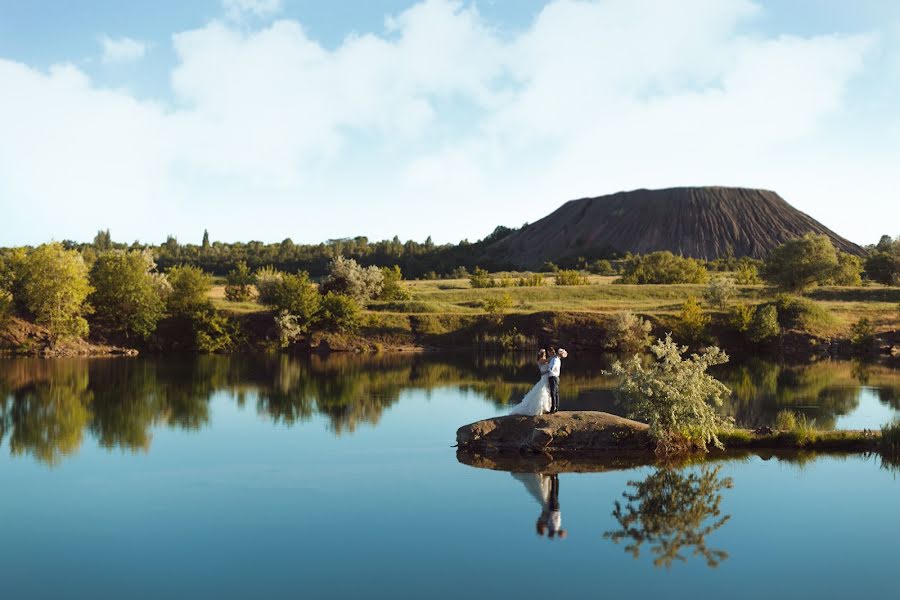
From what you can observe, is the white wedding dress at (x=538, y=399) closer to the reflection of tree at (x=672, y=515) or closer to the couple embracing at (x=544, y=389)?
the couple embracing at (x=544, y=389)

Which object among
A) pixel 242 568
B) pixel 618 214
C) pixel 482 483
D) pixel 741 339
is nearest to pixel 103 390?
pixel 482 483

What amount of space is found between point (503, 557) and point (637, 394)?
934cm

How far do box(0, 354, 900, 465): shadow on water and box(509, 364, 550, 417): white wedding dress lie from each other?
6.53 metres

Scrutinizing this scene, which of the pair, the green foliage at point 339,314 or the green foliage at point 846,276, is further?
the green foliage at point 846,276

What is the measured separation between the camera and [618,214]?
567 ft

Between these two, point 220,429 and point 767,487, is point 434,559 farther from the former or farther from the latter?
point 220,429

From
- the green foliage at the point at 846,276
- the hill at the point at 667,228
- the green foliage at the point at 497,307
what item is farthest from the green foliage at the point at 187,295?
the hill at the point at 667,228

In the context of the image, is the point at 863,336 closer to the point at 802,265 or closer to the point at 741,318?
the point at 741,318

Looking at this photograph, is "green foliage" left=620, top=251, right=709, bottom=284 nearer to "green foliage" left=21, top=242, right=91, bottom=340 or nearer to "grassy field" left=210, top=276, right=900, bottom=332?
"grassy field" left=210, top=276, right=900, bottom=332

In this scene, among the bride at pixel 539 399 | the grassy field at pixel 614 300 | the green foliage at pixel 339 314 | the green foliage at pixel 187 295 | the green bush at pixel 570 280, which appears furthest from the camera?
the green bush at pixel 570 280

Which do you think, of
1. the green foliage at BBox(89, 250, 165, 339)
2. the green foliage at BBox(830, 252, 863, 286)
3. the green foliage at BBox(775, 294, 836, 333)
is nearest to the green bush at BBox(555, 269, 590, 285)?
the green foliage at BBox(830, 252, 863, 286)

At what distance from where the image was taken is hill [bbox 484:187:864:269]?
15300 cm

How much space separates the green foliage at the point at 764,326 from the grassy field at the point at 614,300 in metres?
5.25

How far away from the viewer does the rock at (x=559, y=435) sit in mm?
22375
